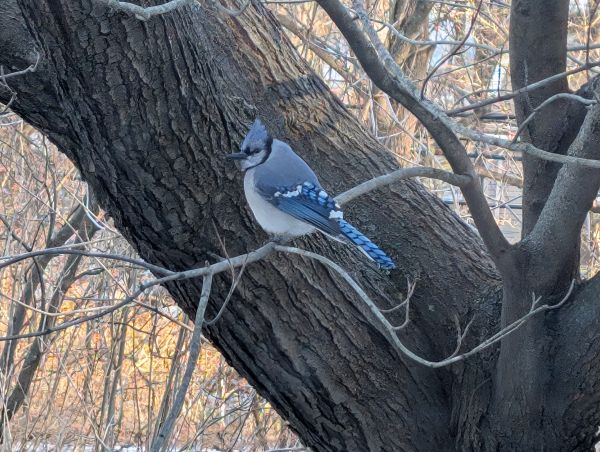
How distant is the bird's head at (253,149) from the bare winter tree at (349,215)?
4 cm

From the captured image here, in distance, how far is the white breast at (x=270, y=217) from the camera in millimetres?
2182

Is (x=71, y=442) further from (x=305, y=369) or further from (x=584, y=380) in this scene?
(x=584, y=380)

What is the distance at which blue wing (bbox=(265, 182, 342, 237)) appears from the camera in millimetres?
2189

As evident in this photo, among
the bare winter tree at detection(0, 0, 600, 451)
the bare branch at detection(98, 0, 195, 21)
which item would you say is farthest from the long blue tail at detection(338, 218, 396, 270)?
the bare branch at detection(98, 0, 195, 21)

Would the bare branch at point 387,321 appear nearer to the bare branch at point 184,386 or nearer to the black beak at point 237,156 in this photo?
the bare branch at point 184,386

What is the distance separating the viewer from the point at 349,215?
8.32ft

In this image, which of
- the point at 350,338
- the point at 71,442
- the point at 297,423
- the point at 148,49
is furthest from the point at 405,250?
the point at 71,442

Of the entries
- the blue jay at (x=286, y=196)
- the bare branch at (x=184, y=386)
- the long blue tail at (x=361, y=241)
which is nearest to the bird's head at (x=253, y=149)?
the blue jay at (x=286, y=196)

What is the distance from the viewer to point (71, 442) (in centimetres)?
386

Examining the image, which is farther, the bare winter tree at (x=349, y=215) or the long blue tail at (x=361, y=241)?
the long blue tail at (x=361, y=241)

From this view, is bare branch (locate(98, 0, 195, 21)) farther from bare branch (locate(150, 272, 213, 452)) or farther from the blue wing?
the blue wing

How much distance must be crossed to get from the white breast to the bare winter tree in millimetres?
38

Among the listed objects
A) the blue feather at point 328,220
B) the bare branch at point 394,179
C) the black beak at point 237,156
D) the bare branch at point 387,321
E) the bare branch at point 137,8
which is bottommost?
the bare branch at point 387,321

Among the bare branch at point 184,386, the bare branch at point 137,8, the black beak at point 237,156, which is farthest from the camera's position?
the black beak at point 237,156
